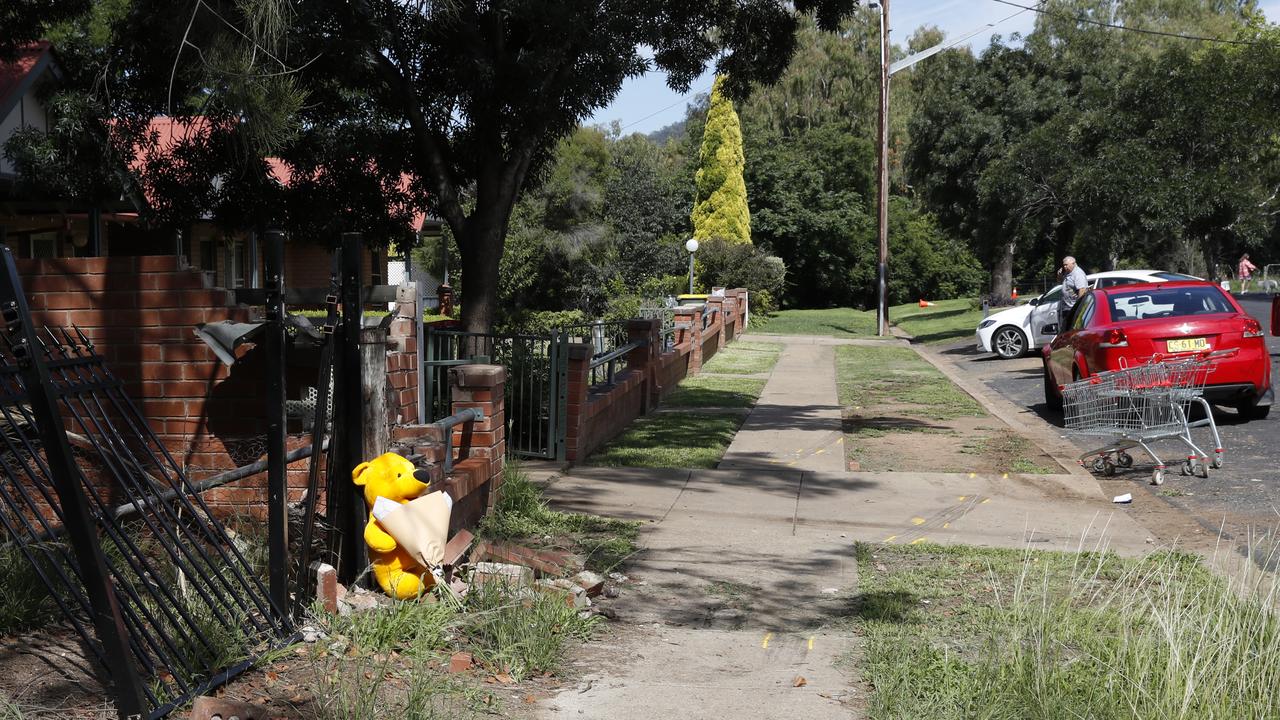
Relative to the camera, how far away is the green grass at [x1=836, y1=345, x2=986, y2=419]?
16.2 m

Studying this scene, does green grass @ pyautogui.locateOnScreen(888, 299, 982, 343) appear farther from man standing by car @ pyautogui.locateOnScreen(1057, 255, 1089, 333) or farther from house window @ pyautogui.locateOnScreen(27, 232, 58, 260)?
house window @ pyautogui.locateOnScreen(27, 232, 58, 260)

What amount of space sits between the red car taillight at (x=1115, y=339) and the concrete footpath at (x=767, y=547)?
7.38ft

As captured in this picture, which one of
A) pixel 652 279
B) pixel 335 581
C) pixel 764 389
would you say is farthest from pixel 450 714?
pixel 652 279

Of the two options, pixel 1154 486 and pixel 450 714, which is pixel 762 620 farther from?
pixel 1154 486

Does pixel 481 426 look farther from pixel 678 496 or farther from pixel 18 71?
pixel 18 71

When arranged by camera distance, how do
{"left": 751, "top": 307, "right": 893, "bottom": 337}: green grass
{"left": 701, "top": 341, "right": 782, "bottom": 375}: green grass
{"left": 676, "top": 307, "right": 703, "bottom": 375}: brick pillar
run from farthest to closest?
{"left": 751, "top": 307, "right": 893, "bottom": 337}: green grass, {"left": 701, "top": 341, "right": 782, "bottom": 375}: green grass, {"left": 676, "top": 307, "right": 703, "bottom": 375}: brick pillar

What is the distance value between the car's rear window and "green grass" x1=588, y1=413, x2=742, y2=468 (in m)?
4.43

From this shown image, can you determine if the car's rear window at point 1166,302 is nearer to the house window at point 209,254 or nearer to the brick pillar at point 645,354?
the brick pillar at point 645,354


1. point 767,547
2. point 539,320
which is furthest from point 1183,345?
point 539,320

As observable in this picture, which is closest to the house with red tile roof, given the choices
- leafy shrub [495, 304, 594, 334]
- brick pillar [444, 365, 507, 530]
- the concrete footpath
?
leafy shrub [495, 304, 594, 334]

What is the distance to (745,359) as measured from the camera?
82.6ft

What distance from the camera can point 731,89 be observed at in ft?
48.8

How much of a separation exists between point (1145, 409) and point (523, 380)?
17.9ft

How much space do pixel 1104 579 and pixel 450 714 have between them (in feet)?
13.4
